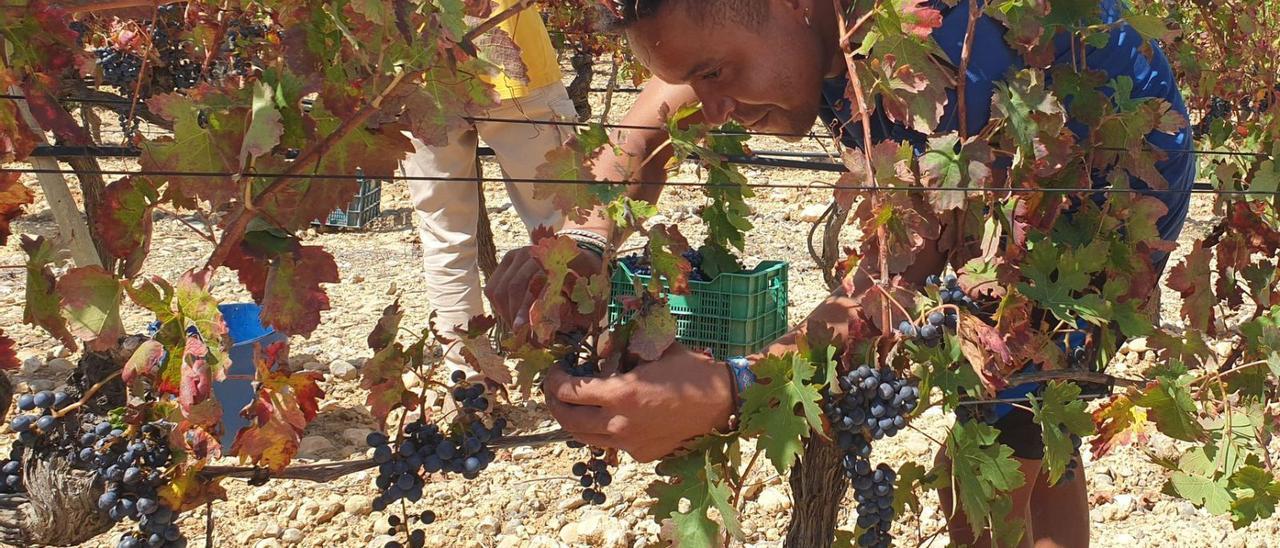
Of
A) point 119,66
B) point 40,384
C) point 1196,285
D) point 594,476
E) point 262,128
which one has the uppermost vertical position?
point 119,66

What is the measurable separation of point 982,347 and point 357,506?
2.16 metres

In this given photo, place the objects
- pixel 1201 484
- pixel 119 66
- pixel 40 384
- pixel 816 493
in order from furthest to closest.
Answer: pixel 119 66
pixel 40 384
pixel 816 493
pixel 1201 484

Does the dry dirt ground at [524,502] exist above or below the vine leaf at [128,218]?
below

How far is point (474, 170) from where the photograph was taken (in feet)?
12.6

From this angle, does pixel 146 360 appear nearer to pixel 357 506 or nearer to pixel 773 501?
pixel 357 506

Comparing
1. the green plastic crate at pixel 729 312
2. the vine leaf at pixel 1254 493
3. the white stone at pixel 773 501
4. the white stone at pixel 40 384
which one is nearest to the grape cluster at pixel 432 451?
the green plastic crate at pixel 729 312

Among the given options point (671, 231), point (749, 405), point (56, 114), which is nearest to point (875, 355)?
point (749, 405)

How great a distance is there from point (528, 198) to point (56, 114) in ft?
7.21

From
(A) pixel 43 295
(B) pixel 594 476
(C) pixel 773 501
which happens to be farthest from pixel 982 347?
(C) pixel 773 501

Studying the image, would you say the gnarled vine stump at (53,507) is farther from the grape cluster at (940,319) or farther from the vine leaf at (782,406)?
the grape cluster at (940,319)

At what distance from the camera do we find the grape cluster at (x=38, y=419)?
5.32 feet

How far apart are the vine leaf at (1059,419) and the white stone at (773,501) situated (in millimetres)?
1637

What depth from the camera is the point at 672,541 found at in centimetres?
165

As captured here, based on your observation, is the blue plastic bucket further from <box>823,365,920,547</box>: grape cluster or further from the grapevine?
<box>823,365,920,547</box>: grape cluster
